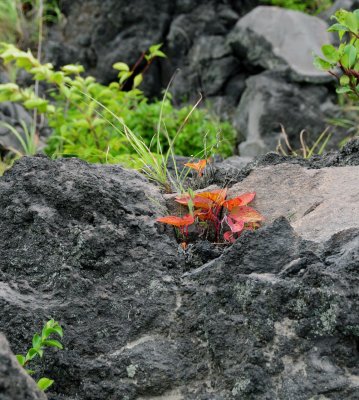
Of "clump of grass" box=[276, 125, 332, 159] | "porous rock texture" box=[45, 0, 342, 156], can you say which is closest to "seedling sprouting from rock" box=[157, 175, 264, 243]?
"clump of grass" box=[276, 125, 332, 159]

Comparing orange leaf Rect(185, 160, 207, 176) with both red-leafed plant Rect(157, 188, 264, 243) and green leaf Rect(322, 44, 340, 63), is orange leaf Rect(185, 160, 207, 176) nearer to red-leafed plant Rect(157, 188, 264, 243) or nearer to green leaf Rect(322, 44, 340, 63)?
red-leafed plant Rect(157, 188, 264, 243)

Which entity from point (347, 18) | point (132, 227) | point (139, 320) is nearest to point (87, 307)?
point (139, 320)

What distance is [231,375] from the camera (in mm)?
1992

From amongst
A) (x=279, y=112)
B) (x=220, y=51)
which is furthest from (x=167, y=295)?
(x=220, y=51)

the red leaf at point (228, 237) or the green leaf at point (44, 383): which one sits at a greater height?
the green leaf at point (44, 383)

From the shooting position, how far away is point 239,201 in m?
2.61

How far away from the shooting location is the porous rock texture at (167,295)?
1.97m

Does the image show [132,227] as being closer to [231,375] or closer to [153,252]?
[153,252]

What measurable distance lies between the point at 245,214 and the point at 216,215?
11 centimetres

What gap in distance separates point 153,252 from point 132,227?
15cm

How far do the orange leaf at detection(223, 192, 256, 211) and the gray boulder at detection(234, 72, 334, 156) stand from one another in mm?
5068

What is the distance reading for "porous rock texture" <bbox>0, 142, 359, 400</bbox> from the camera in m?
1.97

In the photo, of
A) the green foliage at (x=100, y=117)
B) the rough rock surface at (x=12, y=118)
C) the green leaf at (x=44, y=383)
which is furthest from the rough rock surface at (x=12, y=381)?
the rough rock surface at (x=12, y=118)

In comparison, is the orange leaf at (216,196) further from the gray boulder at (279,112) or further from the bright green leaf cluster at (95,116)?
the gray boulder at (279,112)
